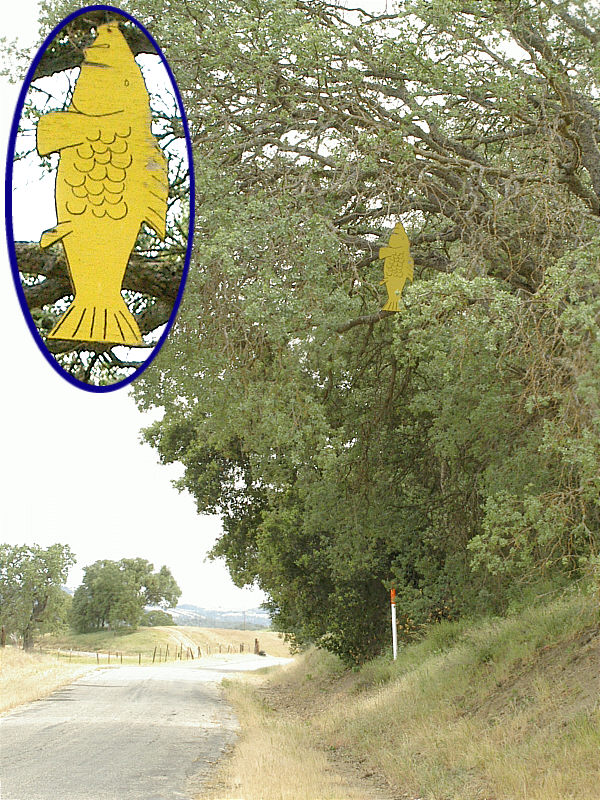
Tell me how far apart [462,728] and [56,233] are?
11.4m

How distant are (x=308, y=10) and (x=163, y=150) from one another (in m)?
11.0

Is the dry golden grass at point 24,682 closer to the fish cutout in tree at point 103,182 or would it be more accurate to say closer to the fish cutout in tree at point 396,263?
the fish cutout in tree at point 396,263

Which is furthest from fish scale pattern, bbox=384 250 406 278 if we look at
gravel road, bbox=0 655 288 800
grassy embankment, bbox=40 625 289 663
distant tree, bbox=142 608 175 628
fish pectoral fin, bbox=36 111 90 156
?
distant tree, bbox=142 608 175 628

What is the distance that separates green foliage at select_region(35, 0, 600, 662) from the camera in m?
9.33

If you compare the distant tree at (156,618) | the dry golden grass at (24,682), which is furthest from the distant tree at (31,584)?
the dry golden grass at (24,682)

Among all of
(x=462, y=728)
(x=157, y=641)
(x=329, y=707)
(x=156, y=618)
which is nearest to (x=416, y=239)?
(x=462, y=728)

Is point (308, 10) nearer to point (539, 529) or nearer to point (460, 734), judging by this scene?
point (539, 529)

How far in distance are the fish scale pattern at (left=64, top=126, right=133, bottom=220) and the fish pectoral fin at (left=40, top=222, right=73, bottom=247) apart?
0.12ft

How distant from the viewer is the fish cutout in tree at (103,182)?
2.00m

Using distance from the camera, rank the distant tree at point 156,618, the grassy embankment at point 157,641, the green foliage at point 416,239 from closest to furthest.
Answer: the green foliage at point 416,239 < the grassy embankment at point 157,641 < the distant tree at point 156,618

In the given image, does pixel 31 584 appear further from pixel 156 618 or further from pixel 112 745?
pixel 112 745

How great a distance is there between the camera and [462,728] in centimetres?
1187

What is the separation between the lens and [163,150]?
7.13 ft

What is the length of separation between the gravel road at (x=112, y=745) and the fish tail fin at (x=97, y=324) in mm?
8466
